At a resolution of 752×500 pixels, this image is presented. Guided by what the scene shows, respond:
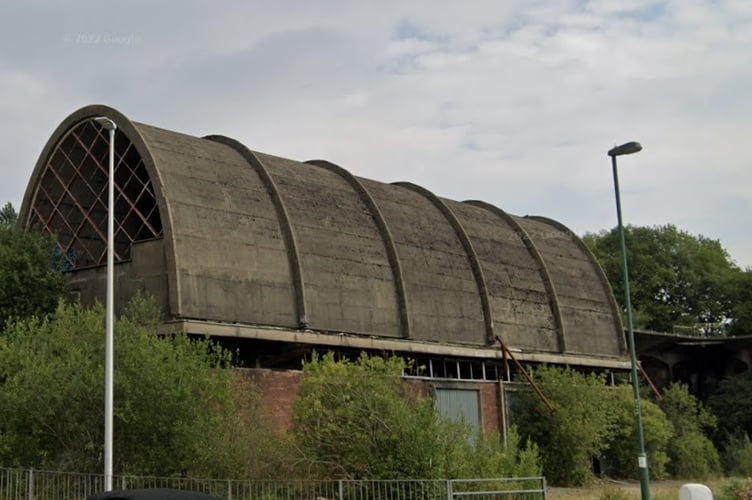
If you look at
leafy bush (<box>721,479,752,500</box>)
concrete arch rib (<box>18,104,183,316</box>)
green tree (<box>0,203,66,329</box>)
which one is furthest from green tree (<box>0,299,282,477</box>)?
leafy bush (<box>721,479,752,500</box>)

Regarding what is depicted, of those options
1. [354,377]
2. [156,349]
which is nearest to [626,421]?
[354,377]

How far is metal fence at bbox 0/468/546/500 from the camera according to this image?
65.3 ft

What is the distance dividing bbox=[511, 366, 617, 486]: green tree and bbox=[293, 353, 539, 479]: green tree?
463 inches

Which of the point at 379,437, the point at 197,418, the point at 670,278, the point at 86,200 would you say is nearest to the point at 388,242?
the point at 86,200

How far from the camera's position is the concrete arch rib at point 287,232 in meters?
32.3

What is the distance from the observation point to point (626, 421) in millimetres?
40125

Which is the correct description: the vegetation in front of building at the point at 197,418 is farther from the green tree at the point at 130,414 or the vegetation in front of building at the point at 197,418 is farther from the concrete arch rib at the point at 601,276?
the concrete arch rib at the point at 601,276

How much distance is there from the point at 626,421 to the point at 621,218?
1666 cm

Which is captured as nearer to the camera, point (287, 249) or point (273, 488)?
point (273, 488)

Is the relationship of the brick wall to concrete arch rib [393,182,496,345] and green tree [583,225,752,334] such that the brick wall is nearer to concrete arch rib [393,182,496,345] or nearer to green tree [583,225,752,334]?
concrete arch rib [393,182,496,345]

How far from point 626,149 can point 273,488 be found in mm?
12207

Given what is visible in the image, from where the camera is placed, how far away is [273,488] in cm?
2075

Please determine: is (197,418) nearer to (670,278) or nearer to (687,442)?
(687,442)

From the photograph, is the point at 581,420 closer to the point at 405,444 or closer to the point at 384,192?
the point at 384,192
